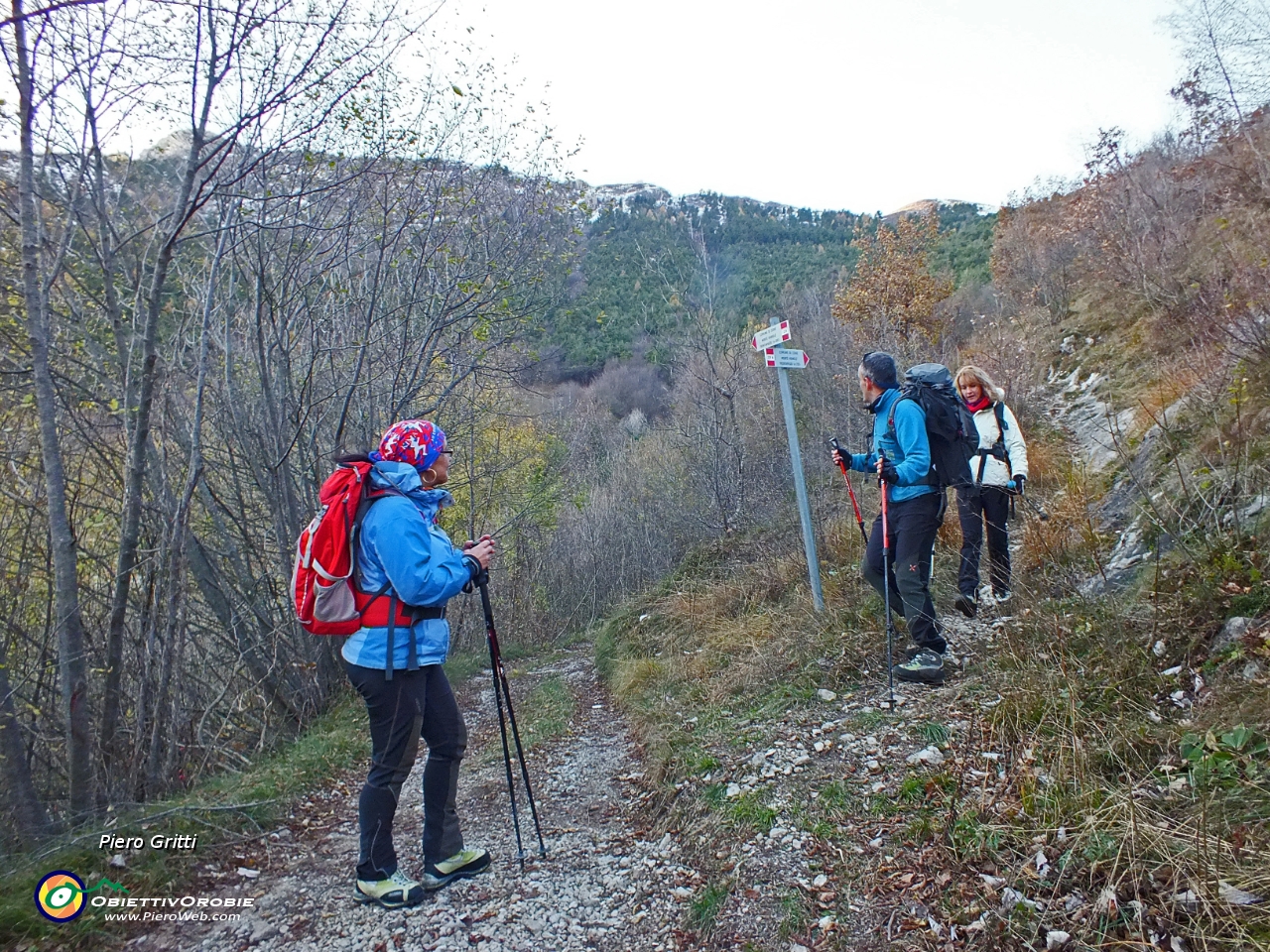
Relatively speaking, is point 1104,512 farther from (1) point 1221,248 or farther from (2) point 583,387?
(2) point 583,387

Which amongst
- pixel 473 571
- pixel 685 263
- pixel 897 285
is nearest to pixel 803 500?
pixel 473 571

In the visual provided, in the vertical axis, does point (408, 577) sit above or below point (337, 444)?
Answer: below

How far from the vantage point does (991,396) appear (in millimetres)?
5711

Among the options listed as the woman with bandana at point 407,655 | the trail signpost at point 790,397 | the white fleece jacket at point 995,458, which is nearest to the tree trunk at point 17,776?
the woman with bandana at point 407,655

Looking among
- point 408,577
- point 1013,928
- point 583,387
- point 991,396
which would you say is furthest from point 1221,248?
point 583,387

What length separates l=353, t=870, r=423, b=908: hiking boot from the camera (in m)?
3.15

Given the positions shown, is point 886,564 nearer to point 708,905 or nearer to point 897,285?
point 708,905

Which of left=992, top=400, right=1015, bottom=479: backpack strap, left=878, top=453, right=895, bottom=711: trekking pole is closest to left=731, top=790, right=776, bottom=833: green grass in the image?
left=878, top=453, right=895, bottom=711: trekking pole

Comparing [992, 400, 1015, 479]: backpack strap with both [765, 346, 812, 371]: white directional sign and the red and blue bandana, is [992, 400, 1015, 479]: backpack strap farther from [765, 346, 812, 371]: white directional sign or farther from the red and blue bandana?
the red and blue bandana

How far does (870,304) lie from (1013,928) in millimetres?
17729

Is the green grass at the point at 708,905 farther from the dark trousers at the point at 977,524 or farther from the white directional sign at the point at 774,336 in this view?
the white directional sign at the point at 774,336

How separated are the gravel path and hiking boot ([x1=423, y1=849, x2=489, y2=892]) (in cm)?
5

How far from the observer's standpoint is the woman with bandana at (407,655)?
3.00 m

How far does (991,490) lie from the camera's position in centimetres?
559
